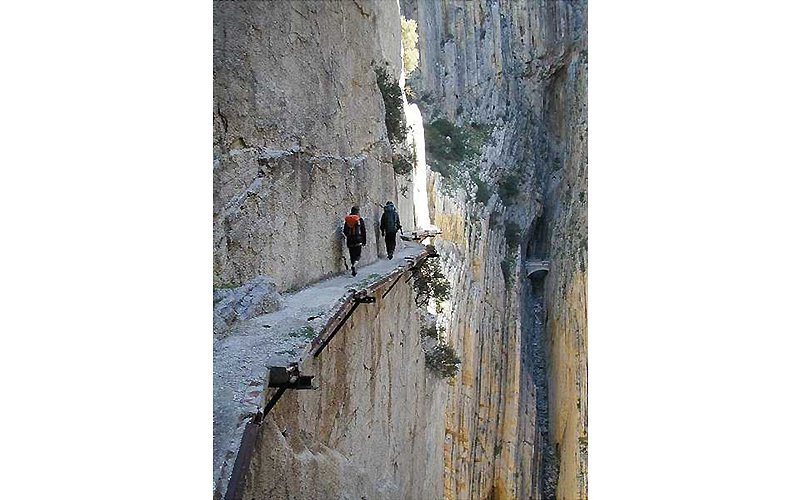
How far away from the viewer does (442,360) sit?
3.94 meters

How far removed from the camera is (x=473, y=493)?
3.99 m

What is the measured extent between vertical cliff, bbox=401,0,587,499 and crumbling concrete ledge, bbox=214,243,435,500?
0.74 m

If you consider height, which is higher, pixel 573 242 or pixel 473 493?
pixel 573 242

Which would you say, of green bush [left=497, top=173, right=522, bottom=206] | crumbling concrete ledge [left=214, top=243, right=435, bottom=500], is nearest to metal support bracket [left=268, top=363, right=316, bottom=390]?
crumbling concrete ledge [left=214, top=243, right=435, bottom=500]

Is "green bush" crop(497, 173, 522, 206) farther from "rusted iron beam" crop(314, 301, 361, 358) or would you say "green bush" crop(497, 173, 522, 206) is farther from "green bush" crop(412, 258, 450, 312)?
"rusted iron beam" crop(314, 301, 361, 358)

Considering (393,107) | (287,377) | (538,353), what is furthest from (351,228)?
(538,353)

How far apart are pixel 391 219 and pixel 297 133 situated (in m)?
0.64

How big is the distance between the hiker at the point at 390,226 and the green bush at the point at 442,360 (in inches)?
21.1

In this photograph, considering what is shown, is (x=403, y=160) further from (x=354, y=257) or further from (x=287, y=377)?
(x=287, y=377)

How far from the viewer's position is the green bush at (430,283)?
3.88 metres
